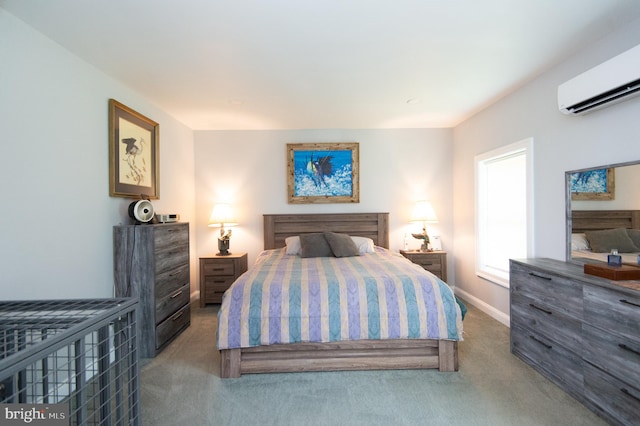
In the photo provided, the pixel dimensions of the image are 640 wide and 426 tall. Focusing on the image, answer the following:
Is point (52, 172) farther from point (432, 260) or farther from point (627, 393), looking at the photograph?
point (432, 260)

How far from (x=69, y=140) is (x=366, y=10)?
2351 millimetres

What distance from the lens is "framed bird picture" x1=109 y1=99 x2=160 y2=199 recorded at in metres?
2.62

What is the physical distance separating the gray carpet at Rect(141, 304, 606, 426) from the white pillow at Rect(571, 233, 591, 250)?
1045 mm

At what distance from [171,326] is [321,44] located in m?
2.90

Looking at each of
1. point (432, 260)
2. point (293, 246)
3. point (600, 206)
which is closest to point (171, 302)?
point (293, 246)

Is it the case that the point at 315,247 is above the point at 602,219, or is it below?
below

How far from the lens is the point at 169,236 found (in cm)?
288

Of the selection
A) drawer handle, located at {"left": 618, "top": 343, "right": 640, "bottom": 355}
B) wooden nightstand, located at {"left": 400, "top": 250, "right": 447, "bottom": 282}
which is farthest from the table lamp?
drawer handle, located at {"left": 618, "top": 343, "right": 640, "bottom": 355}

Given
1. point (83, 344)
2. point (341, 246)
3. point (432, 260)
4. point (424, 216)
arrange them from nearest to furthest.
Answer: point (83, 344)
point (341, 246)
point (432, 260)
point (424, 216)

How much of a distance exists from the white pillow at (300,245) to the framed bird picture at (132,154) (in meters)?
1.70

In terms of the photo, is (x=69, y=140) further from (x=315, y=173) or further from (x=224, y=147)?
(x=315, y=173)

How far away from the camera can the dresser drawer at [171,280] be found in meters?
2.68

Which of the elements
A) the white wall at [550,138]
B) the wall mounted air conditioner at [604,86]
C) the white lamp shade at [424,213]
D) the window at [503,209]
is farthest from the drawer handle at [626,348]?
the white lamp shade at [424,213]

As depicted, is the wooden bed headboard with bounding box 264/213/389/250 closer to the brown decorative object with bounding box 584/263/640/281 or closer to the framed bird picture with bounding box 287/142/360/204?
the framed bird picture with bounding box 287/142/360/204
